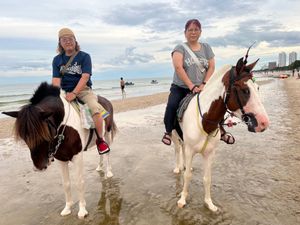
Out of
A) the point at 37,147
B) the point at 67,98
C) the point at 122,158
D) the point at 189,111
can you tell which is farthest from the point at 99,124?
the point at 122,158

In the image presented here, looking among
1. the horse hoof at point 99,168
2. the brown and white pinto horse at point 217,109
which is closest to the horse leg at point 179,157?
the brown and white pinto horse at point 217,109

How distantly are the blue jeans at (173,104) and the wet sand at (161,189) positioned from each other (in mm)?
1366

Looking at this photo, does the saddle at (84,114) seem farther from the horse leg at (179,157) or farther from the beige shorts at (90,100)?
the horse leg at (179,157)

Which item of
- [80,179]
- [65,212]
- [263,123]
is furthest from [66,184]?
[263,123]

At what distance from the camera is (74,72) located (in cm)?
446

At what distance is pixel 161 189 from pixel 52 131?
8.36 feet

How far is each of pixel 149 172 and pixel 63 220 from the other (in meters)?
2.36

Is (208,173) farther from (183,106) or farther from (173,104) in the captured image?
(173,104)

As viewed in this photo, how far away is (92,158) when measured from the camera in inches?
287

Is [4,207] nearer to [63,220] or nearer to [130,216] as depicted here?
[63,220]

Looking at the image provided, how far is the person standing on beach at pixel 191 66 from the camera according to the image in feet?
14.5

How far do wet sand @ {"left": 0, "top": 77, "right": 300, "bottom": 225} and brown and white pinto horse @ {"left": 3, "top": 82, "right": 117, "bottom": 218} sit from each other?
1.11ft

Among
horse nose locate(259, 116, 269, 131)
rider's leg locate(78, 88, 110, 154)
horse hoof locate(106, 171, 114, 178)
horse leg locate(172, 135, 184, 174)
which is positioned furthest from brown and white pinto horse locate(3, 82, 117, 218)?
horse nose locate(259, 116, 269, 131)

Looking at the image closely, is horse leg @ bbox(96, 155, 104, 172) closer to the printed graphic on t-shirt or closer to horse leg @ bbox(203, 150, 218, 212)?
the printed graphic on t-shirt
